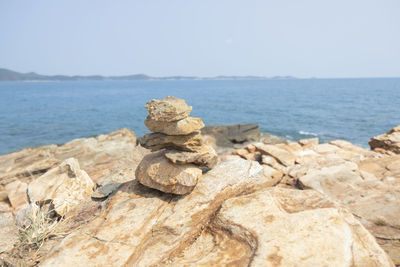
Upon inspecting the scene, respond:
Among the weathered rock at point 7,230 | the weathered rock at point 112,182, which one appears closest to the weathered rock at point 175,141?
the weathered rock at point 112,182

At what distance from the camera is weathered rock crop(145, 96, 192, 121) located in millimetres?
6403

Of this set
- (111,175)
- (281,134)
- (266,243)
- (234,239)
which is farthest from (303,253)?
(281,134)

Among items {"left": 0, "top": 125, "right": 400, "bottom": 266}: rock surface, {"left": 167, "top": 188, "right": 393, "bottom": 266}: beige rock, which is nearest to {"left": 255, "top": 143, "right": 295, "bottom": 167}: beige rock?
{"left": 0, "top": 125, "right": 400, "bottom": 266}: rock surface

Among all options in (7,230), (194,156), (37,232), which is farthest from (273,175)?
(7,230)

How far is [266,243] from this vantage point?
4.96 m

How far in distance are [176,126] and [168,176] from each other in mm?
1303

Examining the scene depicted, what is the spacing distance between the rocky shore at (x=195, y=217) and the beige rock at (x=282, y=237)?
0.07ft

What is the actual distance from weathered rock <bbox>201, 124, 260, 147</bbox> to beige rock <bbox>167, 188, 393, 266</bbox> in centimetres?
1996

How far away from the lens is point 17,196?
35.9 ft

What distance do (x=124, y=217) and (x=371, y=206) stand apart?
24.6 feet

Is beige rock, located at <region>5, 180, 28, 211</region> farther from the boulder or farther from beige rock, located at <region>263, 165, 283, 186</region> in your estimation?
beige rock, located at <region>263, 165, 283, 186</region>

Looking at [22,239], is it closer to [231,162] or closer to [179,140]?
[179,140]

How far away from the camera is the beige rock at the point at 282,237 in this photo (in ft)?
15.0

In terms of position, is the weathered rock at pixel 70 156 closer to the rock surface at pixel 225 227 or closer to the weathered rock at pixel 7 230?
the weathered rock at pixel 7 230
